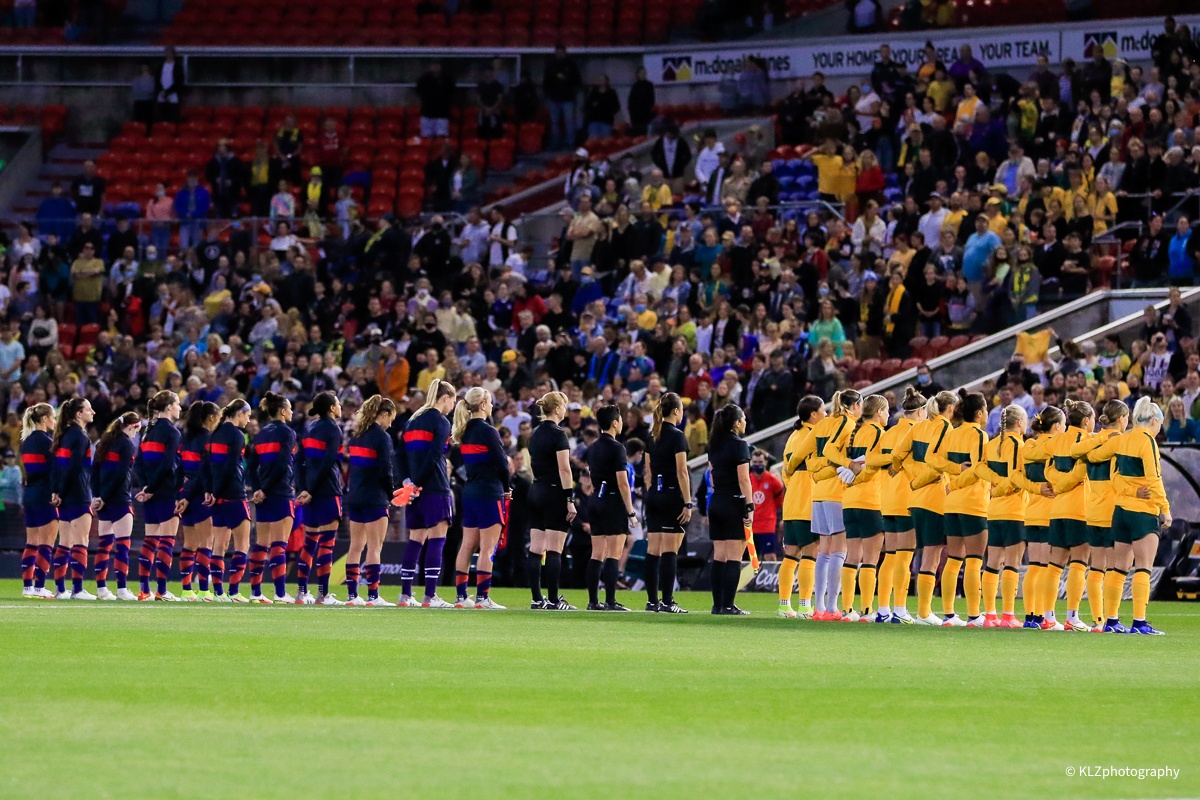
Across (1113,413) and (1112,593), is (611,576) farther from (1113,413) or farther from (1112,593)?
(1113,413)

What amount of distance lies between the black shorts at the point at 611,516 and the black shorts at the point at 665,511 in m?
0.30

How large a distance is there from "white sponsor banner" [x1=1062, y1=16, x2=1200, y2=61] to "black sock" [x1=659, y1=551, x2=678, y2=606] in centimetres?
1779

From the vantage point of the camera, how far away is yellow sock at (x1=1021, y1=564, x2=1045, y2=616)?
62.1 ft

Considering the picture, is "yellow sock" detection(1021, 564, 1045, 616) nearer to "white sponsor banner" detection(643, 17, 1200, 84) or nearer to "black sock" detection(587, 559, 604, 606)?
"black sock" detection(587, 559, 604, 606)

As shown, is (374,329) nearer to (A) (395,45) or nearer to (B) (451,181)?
(B) (451,181)

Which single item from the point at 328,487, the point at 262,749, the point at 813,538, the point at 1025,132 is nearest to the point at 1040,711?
the point at 262,749

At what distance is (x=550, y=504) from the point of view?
68.2ft

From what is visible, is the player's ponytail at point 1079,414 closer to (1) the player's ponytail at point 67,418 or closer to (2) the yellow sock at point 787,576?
(2) the yellow sock at point 787,576

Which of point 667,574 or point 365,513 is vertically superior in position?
point 365,513

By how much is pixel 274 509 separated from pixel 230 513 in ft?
1.83

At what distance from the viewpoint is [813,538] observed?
19.9m

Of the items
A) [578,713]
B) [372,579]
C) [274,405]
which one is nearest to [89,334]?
[274,405]

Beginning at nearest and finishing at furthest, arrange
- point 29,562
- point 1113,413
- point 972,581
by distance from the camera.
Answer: point 1113,413 < point 972,581 < point 29,562

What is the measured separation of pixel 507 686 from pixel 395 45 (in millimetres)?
33792
